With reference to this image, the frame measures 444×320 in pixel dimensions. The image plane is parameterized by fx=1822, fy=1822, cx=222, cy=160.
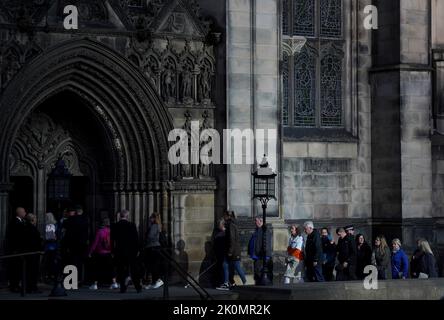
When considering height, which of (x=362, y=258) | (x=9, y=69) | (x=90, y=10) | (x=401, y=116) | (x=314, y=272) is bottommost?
Answer: (x=314, y=272)

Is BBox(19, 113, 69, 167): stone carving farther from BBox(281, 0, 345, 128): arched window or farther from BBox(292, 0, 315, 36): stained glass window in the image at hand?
BBox(292, 0, 315, 36): stained glass window

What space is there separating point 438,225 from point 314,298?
960 cm

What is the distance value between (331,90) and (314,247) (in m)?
5.33

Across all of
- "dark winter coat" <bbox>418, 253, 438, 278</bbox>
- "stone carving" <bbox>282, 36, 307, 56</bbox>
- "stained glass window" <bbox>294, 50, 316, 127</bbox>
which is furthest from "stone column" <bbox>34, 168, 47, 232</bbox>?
"dark winter coat" <bbox>418, 253, 438, 278</bbox>

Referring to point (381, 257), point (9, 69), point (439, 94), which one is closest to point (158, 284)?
point (381, 257)

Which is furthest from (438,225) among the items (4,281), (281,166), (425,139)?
(4,281)

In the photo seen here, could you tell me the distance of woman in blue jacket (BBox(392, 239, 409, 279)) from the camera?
36500mm

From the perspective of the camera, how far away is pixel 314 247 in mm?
36312

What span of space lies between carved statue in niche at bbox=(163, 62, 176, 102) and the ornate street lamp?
7.63ft

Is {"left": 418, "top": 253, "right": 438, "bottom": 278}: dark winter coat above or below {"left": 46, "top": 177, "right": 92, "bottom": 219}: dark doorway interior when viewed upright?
below

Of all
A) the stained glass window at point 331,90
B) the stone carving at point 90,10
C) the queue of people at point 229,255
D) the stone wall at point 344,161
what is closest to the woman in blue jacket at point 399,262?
the queue of people at point 229,255

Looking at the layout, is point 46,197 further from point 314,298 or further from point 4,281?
point 314,298

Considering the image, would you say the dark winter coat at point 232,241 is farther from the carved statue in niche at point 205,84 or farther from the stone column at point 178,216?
the carved statue in niche at point 205,84

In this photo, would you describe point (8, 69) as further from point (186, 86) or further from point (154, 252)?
point (154, 252)
